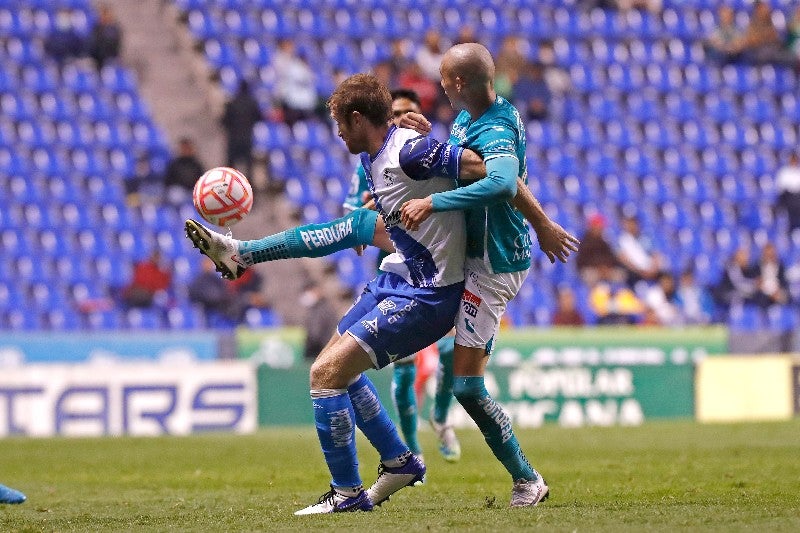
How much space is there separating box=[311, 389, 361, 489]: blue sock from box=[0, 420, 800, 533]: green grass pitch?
0.24 meters

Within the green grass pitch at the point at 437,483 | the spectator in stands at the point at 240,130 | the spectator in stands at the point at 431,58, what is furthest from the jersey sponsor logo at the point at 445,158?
the spectator in stands at the point at 431,58

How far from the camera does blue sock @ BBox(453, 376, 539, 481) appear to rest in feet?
23.5

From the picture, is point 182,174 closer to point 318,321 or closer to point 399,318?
point 318,321

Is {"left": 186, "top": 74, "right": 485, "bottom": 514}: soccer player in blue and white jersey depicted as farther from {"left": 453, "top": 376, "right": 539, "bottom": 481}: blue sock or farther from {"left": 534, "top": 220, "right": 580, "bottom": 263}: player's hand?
{"left": 534, "top": 220, "right": 580, "bottom": 263}: player's hand

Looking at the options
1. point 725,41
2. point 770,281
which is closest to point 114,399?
point 770,281

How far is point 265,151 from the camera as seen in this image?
22.9m

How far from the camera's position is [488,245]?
283 inches

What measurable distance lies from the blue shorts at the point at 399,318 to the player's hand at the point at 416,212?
520 mm

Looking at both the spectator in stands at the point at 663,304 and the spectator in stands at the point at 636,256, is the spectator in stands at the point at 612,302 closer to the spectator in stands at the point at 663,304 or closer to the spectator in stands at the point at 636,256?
the spectator in stands at the point at 663,304

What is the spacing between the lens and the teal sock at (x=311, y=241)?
7168 mm

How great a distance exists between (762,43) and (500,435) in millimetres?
21582

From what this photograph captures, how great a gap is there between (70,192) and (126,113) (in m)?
2.09

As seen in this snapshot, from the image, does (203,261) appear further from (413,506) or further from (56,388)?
(413,506)

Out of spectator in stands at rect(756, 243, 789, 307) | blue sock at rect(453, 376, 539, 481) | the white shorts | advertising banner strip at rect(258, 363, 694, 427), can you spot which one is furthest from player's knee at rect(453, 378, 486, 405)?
spectator in stands at rect(756, 243, 789, 307)
